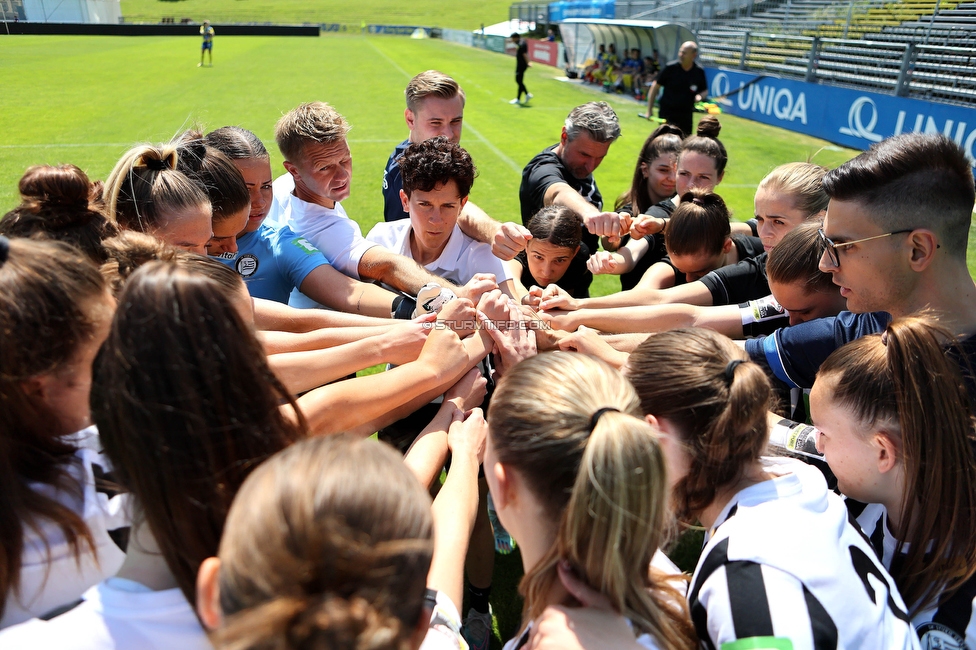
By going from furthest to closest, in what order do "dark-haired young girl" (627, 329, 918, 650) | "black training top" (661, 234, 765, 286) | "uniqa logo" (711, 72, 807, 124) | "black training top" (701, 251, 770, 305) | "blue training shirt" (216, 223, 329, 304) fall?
1. "uniqa logo" (711, 72, 807, 124)
2. "black training top" (661, 234, 765, 286)
3. "black training top" (701, 251, 770, 305)
4. "blue training shirt" (216, 223, 329, 304)
5. "dark-haired young girl" (627, 329, 918, 650)

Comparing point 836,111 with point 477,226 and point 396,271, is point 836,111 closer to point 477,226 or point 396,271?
point 477,226

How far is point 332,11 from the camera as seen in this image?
273 feet

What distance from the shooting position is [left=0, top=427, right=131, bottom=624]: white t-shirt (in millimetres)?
1469

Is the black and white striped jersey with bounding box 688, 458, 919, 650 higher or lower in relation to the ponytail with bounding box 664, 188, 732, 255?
lower

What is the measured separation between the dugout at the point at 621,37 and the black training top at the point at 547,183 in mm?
19901

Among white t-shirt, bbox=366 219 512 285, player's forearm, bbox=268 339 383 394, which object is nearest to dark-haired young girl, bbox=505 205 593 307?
white t-shirt, bbox=366 219 512 285

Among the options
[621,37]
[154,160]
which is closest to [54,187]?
[154,160]

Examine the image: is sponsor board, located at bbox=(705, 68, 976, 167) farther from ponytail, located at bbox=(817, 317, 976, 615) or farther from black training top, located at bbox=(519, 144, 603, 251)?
ponytail, located at bbox=(817, 317, 976, 615)

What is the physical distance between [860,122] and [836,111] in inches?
37.2

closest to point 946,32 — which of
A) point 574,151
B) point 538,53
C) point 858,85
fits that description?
point 858,85

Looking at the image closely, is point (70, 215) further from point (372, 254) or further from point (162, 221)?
point (372, 254)

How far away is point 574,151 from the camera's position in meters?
4.56

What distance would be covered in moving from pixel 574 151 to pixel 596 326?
1789 mm

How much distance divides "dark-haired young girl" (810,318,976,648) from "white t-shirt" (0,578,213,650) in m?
1.98
